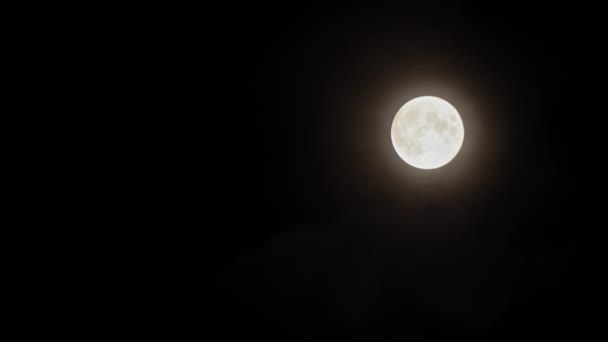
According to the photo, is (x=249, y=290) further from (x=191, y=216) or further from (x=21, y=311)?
(x=21, y=311)

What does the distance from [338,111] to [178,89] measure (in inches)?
78.2

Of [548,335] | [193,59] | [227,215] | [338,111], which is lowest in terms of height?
[548,335]

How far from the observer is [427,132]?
473 cm

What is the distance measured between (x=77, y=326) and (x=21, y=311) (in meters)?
0.70

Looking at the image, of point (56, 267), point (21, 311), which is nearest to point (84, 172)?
point (56, 267)

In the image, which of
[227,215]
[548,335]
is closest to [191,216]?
[227,215]

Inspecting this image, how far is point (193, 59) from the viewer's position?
5.00 meters

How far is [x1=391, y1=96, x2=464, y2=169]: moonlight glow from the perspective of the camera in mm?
4730

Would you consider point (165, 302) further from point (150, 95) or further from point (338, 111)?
point (338, 111)

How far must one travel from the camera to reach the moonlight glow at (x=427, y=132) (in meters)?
4.73

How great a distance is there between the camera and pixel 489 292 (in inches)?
210

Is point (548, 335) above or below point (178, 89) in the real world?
below

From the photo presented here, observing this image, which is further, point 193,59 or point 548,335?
point 548,335

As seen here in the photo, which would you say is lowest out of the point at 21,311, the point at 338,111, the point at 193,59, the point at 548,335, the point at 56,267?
the point at 548,335
